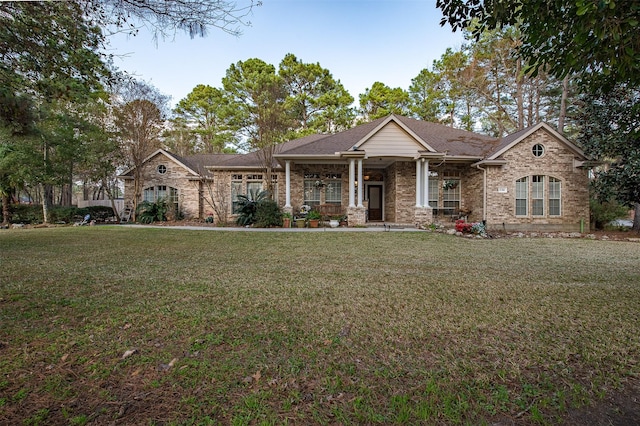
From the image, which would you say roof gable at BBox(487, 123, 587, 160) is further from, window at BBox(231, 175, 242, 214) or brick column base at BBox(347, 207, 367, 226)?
window at BBox(231, 175, 242, 214)

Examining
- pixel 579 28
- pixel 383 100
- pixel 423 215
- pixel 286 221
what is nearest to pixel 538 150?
pixel 423 215

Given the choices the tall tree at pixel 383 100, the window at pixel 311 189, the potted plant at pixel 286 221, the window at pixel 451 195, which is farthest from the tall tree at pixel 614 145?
the tall tree at pixel 383 100

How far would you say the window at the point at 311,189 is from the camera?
15.2 meters

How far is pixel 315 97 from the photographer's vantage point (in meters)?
25.0

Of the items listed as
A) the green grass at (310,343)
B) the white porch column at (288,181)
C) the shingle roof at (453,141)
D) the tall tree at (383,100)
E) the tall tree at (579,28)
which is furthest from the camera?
the tall tree at (383,100)

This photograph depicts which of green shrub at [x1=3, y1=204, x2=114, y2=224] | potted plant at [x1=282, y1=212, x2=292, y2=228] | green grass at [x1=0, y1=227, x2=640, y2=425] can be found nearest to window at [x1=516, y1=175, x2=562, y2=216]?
green grass at [x1=0, y1=227, x2=640, y2=425]

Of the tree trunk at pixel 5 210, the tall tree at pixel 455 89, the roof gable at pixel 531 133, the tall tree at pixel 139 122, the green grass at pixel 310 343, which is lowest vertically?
the green grass at pixel 310 343

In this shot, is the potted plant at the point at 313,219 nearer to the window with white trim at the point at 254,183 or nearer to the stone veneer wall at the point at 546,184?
the window with white trim at the point at 254,183

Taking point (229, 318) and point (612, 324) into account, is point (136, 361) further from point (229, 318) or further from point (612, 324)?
point (612, 324)

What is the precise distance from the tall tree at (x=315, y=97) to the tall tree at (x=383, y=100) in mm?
1791

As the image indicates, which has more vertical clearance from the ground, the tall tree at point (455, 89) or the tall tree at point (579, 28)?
the tall tree at point (455, 89)

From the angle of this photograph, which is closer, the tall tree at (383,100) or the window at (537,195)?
the window at (537,195)

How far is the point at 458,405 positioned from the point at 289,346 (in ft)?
4.43

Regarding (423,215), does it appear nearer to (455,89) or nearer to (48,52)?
(455,89)
